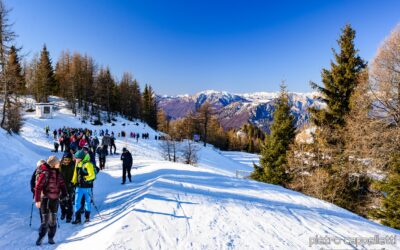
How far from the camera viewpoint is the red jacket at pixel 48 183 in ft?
17.0

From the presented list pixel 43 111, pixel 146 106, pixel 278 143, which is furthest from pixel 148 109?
pixel 278 143

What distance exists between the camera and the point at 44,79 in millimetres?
51625

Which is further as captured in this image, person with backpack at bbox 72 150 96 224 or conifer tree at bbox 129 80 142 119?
conifer tree at bbox 129 80 142 119

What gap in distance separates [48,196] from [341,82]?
18.0 m

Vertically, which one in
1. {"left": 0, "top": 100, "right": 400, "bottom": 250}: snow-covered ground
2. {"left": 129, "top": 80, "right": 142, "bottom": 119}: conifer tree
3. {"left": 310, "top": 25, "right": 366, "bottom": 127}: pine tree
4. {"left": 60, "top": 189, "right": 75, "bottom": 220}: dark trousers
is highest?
{"left": 129, "top": 80, "right": 142, "bottom": 119}: conifer tree

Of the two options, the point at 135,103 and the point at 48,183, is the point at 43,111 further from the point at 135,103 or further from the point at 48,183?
the point at 48,183

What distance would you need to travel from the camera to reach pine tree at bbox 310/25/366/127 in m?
15.9

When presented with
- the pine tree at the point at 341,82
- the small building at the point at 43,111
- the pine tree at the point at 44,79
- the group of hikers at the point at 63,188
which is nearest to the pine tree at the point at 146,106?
the pine tree at the point at 44,79

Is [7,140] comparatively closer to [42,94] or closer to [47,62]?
[42,94]

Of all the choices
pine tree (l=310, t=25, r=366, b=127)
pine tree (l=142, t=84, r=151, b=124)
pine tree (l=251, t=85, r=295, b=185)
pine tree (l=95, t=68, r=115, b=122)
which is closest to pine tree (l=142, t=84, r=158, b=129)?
pine tree (l=142, t=84, r=151, b=124)

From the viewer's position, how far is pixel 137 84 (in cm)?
8119

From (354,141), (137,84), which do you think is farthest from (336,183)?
(137,84)

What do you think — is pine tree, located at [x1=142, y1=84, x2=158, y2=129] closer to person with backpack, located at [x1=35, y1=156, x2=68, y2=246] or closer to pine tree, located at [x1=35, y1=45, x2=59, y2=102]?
pine tree, located at [x1=35, y1=45, x2=59, y2=102]

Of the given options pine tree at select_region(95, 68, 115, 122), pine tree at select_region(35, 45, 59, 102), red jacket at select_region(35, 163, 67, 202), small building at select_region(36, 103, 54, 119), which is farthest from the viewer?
pine tree at select_region(95, 68, 115, 122)
